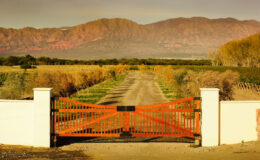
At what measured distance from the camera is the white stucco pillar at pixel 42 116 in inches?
340

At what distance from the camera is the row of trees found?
8252 cm

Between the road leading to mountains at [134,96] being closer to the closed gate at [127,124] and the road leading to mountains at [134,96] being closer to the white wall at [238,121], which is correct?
the closed gate at [127,124]

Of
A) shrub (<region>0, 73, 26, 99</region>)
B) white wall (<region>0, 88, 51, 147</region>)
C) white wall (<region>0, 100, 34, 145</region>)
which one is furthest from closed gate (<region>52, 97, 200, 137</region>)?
shrub (<region>0, 73, 26, 99</region>)

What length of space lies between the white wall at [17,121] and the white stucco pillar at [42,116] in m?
0.22

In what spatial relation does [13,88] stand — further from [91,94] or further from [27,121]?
[27,121]

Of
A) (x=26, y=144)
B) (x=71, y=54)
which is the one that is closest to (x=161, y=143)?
(x=26, y=144)

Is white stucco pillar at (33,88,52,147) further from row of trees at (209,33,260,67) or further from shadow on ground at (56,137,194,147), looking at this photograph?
row of trees at (209,33,260,67)

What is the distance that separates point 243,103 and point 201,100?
1243 millimetres

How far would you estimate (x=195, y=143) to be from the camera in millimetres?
8898

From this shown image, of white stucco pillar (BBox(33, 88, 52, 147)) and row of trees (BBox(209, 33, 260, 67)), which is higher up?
row of trees (BBox(209, 33, 260, 67))

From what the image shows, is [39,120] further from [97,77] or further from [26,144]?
[97,77]

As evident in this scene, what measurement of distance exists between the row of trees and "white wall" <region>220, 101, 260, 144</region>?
79.1 meters

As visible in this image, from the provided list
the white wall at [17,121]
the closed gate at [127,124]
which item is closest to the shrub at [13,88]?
the closed gate at [127,124]

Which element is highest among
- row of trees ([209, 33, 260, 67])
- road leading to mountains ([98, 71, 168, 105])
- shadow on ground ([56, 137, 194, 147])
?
row of trees ([209, 33, 260, 67])
